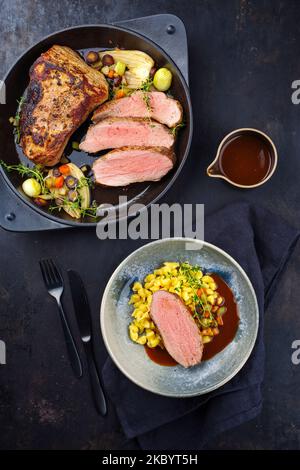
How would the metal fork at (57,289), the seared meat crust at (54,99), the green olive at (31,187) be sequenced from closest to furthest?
the seared meat crust at (54,99), the green olive at (31,187), the metal fork at (57,289)

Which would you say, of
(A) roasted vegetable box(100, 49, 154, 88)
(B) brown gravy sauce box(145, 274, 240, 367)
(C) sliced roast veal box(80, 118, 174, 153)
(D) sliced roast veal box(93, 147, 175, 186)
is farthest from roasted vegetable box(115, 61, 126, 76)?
(B) brown gravy sauce box(145, 274, 240, 367)

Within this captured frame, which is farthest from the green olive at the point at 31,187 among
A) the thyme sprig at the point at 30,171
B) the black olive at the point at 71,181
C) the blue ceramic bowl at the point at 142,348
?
the blue ceramic bowl at the point at 142,348

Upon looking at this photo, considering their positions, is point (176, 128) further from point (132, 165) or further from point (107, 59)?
point (107, 59)

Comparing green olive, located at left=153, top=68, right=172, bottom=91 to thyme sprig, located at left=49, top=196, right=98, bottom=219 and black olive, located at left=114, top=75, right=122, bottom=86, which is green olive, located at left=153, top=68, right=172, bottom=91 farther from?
thyme sprig, located at left=49, top=196, right=98, bottom=219

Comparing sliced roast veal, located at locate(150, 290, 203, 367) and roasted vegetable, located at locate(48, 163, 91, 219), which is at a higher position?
roasted vegetable, located at locate(48, 163, 91, 219)

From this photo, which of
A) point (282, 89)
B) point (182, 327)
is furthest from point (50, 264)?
point (282, 89)

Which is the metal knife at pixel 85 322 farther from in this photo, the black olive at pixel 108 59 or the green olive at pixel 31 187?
the black olive at pixel 108 59

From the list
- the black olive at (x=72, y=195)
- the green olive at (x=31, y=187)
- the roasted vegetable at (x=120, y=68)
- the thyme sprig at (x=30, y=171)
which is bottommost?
the black olive at (x=72, y=195)
